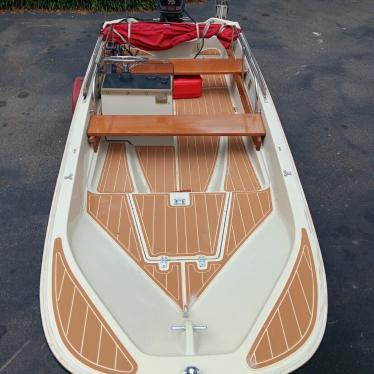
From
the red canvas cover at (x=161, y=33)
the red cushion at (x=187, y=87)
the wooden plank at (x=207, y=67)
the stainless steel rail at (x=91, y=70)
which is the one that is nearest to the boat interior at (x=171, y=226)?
the stainless steel rail at (x=91, y=70)

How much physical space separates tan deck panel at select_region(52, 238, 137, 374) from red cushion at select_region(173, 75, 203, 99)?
132 inches

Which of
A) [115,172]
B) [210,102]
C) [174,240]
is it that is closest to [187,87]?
[210,102]

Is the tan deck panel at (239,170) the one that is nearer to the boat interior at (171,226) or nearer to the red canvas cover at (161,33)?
the boat interior at (171,226)

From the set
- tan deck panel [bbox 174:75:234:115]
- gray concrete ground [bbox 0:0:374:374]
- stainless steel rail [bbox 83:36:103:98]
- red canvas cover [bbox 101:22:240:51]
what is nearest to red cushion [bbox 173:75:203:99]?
tan deck panel [bbox 174:75:234:115]

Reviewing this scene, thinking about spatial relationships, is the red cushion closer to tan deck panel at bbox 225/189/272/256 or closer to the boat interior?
the boat interior

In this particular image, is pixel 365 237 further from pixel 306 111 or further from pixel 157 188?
pixel 306 111

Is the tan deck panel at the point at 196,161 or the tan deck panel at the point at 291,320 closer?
the tan deck panel at the point at 291,320

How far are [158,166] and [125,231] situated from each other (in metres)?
1.08

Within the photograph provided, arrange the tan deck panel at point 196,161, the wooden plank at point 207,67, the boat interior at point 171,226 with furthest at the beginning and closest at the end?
the wooden plank at point 207,67
the tan deck panel at point 196,161
the boat interior at point 171,226

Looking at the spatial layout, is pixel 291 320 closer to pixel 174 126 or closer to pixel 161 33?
pixel 174 126

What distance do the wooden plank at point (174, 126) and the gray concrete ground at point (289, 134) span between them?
140 centimetres

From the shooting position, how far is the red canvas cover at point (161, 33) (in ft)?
18.4

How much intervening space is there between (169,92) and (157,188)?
1.10 metres

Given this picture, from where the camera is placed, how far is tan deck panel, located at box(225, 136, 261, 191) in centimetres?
387
